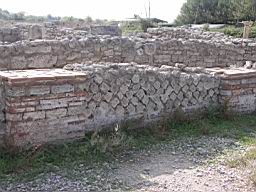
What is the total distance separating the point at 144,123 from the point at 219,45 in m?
6.46

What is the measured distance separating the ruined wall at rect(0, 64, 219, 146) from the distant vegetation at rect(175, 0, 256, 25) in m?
A: 34.4

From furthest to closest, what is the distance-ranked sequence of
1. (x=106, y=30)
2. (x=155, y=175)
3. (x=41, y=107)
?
(x=106, y=30)
(x=41, y=107)
(x=155, y=175)

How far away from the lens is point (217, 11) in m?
44.4

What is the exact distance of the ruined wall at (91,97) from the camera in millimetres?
5180

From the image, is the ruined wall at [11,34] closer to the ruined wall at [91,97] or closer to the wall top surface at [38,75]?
the ruined wall at [91,97]

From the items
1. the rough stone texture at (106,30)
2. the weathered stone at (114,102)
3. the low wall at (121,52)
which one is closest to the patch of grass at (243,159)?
the weathered stone at (114,102)

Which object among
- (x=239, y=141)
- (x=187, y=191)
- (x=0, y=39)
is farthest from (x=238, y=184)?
(x=0, y=39)

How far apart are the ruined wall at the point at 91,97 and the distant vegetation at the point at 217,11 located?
1355 inches

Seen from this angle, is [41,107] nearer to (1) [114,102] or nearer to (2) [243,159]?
(1) [114,102]

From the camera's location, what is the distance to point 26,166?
4832 mm

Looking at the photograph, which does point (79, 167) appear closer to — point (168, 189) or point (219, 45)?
point (168, 189)

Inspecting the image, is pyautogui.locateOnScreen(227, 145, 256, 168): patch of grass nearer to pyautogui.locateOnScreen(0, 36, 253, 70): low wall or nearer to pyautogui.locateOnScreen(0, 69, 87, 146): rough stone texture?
pyautogui.locateOnScreen(0, 69, 87, 146): rough stone texture

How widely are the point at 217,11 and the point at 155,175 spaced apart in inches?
1627

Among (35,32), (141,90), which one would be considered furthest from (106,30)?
(141,90)
